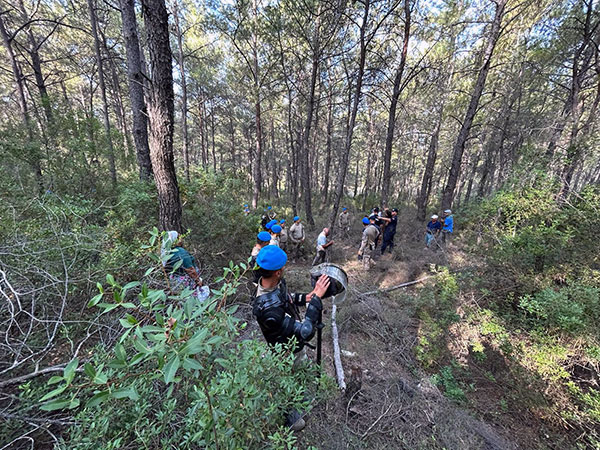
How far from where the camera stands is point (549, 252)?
3566 mm

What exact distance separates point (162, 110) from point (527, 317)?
22.1ft

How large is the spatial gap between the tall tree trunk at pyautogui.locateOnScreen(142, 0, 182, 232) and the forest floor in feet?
8.52

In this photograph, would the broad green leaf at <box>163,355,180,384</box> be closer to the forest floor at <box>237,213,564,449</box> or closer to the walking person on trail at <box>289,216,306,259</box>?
the forest floor at <box>237,213,564,449</box>

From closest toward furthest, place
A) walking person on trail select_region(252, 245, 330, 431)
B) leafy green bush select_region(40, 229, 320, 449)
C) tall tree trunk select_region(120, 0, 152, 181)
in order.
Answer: leafy green bush select_region(40, 229, 320, 449) → walking person on trail select_region(252, 245, 330, 431) → tall tree trunk select_region(120, 0, 152, 181)

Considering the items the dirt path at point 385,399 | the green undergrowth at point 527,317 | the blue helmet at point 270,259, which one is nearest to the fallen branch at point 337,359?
the dirt path at point 385,399

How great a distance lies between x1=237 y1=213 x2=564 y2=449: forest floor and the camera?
7.66 feet

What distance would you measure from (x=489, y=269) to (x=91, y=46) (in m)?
18.4

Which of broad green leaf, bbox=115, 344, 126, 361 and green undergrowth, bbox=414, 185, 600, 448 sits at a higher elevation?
broad green leaf, bbox=115, 344, 126, 361

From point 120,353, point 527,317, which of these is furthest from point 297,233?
Result: point 120,353

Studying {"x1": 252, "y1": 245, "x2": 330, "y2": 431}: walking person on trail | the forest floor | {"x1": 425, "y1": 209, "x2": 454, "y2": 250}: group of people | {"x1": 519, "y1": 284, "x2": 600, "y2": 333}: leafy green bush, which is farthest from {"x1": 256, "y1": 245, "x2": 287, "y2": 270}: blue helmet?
{"x1": 425, "y1": 209, "x2": 454, "y2": 250}: group of people

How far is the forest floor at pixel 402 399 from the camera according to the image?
2.34 metres

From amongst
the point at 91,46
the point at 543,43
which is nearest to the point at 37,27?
the point at 91,46

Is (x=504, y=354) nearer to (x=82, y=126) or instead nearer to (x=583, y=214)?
(x=583, y=214)

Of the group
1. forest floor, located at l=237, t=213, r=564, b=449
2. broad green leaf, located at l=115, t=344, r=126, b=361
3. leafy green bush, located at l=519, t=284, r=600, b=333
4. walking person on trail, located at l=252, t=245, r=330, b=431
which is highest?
broad green leaf, located at l=115, t=344, r=126, b=361
